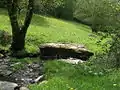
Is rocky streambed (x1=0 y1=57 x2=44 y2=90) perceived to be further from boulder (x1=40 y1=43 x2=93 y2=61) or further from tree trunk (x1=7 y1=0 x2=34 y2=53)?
boulder (x1=40 y1=43 x2=93 y2=61)

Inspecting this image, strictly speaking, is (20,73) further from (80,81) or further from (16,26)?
(80,81)

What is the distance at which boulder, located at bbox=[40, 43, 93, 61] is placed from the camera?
31.0 metres

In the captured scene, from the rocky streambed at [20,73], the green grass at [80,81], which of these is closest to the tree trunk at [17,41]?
the rocky streambed at [20,73]

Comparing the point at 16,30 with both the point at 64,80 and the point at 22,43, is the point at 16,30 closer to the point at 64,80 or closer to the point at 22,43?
the point at 22,43

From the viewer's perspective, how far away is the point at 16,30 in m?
30.1

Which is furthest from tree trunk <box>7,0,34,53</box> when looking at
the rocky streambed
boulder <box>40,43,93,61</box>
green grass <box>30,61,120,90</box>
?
green grass <box>30,61,120,90</box>

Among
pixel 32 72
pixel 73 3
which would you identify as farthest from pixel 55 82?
pixel 73 3

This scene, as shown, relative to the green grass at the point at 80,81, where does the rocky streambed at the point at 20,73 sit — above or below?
below

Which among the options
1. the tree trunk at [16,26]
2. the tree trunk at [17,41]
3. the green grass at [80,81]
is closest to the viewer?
the green grass at [80,81]

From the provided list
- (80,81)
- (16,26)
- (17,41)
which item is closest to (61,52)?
(17,41)

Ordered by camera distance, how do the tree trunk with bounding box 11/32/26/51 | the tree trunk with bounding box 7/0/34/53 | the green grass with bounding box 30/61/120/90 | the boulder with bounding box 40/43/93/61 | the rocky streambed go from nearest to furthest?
1. the green grass with bounding box 30/61/120/90
2. the rocky streambed
3. the tree trunk with bounding box 7/0/34/53
4. the tree trunk with bounding box 11/32/26/51
5. the boulder with bounding box 40/43/93/61

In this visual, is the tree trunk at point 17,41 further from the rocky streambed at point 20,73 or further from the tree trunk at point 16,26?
the rocky streambed at point 20,73

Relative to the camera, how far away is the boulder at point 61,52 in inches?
1219

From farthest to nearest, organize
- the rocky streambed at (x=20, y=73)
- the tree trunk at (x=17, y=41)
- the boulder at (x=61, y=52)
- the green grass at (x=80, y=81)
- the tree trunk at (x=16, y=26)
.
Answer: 1. the boulder at (x=61, y=52)
2. the tree trunk at (x=17, y=41)
3. the tree trunk at (x=16, y=26)
4. the rocky streambed at (x=20, y=73)
5. the green grass at (x=80, y=81)
